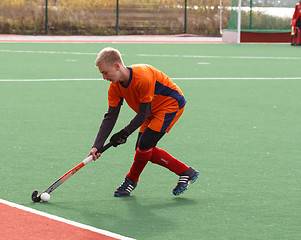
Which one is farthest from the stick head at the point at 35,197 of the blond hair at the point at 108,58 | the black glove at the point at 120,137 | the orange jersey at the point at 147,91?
the blond hair at the point at 108,58

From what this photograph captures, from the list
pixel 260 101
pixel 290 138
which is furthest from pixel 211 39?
pixel 290 138

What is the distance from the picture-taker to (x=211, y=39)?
3516 cm

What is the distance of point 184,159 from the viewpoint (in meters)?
8.27

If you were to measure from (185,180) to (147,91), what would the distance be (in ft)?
3.41

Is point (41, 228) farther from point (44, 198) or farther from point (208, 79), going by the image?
point (208, 79)

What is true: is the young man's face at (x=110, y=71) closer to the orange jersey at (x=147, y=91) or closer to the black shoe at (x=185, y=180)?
the orange jersey at (x=147, y=91)

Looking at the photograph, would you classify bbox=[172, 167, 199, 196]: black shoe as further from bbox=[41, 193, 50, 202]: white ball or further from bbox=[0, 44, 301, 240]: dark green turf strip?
bbox=[41, 193, 50, 202]: white ball

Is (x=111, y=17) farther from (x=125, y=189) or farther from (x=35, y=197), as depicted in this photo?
(x=35, y=197)

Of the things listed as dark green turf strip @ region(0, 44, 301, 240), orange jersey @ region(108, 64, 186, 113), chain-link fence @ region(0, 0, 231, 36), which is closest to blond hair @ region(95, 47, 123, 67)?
orange jersey @ region(108, 64, 186, 113)

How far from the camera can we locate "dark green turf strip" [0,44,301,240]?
601cm

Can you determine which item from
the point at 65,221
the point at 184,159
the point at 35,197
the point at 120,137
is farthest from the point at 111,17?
the point at 65,221

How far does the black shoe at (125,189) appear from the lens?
6.69 meters

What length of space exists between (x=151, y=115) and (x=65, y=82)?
9.18m

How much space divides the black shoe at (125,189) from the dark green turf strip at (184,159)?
7cm
